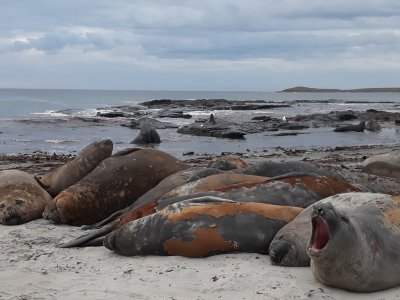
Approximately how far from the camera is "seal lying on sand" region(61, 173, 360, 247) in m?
5.93

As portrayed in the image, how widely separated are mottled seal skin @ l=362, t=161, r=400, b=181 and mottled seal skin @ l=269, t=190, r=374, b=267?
13.3ft

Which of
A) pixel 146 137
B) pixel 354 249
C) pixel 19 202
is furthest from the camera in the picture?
pixel 146 137

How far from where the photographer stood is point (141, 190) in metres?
7.73

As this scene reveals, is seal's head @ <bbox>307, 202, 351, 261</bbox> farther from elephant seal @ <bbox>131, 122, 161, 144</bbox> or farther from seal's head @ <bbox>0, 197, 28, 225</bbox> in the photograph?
→ elephant seal @ <bbox>131, 122, 161, 144</bbox>

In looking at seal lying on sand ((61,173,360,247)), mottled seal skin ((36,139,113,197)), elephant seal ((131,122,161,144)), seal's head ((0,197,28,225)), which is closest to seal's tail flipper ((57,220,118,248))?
seal lying on sand ((61,173,360,247))

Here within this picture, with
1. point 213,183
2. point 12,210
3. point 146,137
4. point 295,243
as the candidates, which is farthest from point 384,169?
point 146,137

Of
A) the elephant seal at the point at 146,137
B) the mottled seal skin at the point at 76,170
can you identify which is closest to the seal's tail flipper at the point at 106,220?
the mottled seal skin at the point at 76,170

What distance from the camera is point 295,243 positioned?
4859 mm

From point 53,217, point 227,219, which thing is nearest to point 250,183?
point 227,219

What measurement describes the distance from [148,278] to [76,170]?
407 centimetres

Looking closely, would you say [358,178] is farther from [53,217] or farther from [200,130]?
[200,130]

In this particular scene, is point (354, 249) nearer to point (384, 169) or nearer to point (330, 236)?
point (330, 236)

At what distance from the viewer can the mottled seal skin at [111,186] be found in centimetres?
732

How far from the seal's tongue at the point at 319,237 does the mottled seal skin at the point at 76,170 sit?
5.11 meters
